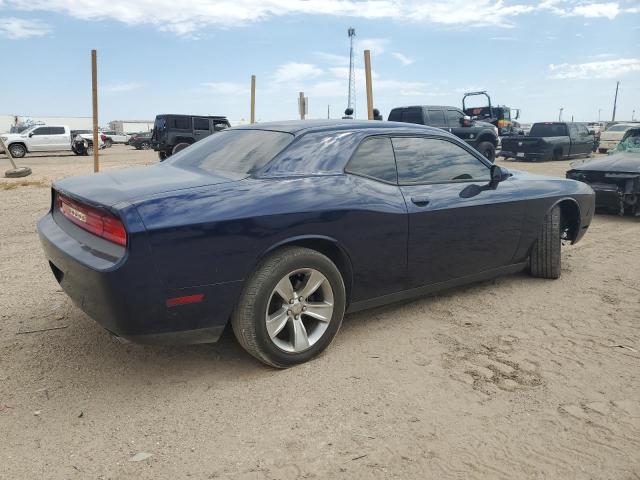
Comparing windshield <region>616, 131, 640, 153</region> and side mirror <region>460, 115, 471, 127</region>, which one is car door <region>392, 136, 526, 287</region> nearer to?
windshield <region>616, 131, 640, 153</region>

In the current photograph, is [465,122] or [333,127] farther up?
[465,122]

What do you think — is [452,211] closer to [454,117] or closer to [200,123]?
[454,117]

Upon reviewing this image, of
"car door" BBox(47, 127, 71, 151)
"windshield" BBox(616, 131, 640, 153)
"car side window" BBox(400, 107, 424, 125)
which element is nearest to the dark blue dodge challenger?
"windshield" BBox(616, 131, 640, 153)

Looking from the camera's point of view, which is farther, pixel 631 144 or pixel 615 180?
pixel 631 144

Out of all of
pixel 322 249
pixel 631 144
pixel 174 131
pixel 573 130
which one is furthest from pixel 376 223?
pixel 174 131

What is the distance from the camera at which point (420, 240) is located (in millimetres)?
3635

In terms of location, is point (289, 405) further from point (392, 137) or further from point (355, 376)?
point (392, 137)

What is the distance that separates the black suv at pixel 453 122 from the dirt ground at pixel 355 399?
40.5 ft

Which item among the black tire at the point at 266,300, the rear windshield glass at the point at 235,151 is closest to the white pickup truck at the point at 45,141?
the rear windshield glass at the point at 235,151

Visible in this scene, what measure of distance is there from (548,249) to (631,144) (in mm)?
5509

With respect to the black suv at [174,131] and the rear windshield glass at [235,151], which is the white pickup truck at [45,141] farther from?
the rear windshield glass at [235,151]

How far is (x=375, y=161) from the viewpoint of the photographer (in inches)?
141

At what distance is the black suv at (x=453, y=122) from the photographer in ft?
52.0

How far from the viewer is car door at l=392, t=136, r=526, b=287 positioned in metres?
3.66
